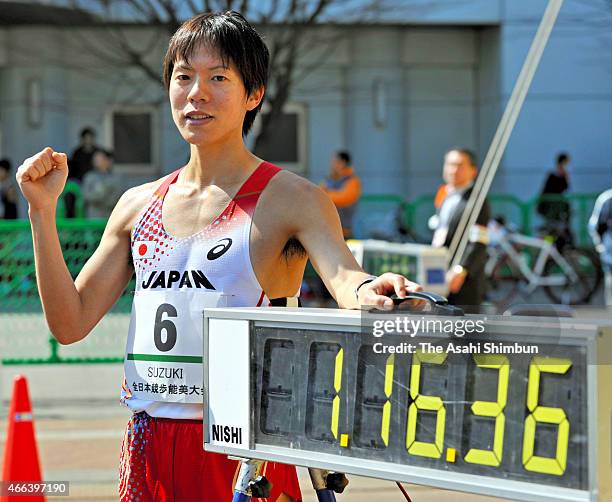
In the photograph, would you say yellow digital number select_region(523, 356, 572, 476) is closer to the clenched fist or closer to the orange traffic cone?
the clenched fist

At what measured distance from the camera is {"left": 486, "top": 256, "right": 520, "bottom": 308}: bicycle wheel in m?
15.8

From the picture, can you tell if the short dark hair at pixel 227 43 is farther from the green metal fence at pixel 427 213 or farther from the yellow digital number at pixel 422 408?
the green metal fence at pixel 427 213

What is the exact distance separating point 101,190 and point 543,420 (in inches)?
463

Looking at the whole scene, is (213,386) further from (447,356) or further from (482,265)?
(482,265)

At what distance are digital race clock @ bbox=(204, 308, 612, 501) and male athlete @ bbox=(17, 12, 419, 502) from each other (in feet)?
1.49

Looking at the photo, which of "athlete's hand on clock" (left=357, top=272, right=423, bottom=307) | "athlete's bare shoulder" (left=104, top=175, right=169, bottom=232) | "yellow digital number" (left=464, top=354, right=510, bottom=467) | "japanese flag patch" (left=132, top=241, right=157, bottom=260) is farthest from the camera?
"athlete's bare shoulder" (left=104, top=175, right=169, bottom=232)

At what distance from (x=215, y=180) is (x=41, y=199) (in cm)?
45

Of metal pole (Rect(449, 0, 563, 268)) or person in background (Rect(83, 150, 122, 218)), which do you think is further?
person in background (Rect(83, 150, 122, 218))

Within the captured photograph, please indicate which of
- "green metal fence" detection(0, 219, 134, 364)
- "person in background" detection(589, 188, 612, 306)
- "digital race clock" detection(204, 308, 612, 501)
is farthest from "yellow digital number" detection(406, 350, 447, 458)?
"person in background" detection(589, 188, 612, 306)

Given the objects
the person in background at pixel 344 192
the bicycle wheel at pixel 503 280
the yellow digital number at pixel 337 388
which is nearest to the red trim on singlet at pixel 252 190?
the yellow digital number at pixel 337 388

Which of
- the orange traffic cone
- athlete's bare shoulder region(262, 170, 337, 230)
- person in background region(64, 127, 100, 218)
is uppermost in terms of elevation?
person in background region(64, 127, 100, 218)

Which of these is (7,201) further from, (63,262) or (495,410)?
(495,410)

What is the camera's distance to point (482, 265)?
8.43m

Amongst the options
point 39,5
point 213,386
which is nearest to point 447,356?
point 213,386
